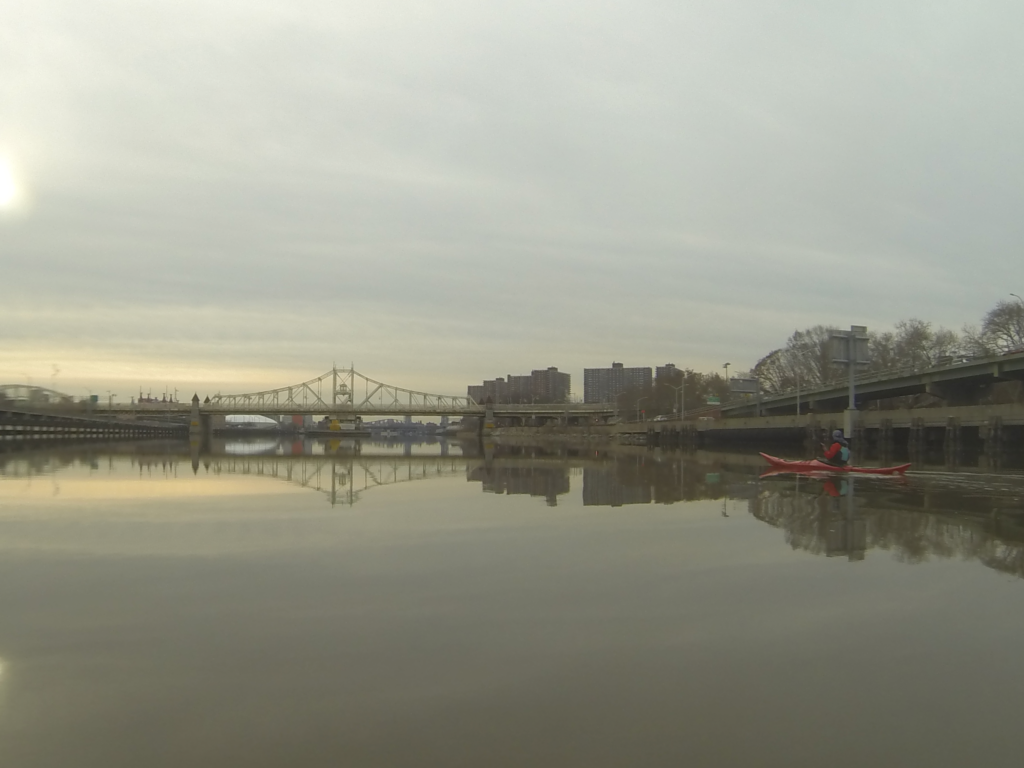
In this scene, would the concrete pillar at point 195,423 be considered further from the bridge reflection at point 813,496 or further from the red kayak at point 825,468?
the red kayak at point 825,468

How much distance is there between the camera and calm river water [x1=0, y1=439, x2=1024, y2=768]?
5.00 meters

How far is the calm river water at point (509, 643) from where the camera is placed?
500 centimetres

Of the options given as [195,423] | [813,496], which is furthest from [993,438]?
[195,423]

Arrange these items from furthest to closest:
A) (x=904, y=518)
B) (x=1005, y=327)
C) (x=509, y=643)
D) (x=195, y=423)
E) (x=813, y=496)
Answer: (x=195, y=423), (x=1005, y=327), (x=813, y=496), (x=904, y=518), (x=509, y=643)

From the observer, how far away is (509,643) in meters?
7.02

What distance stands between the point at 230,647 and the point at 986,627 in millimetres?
7186

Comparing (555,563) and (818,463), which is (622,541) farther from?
(818,463)

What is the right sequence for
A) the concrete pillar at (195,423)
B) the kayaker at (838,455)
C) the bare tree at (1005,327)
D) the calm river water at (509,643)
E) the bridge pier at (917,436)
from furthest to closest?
the concrete pillar at (195,423), the bare tree at (1005,327), the bridge pier at (917,436), the kayaker at (838,455), the calm river water at (509,643)

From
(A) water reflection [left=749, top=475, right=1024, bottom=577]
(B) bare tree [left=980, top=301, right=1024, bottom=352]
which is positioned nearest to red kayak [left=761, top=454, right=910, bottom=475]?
(A) water reflection [left=749, top=475, right=1024, bottom=577]

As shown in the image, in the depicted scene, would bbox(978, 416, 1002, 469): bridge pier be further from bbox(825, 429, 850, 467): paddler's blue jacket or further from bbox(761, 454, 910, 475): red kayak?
bbox(825, 429, 850, 467): paddler's blue jacket

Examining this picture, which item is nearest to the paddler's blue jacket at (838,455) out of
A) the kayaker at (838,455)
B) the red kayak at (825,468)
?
the kayaker at (838,455)

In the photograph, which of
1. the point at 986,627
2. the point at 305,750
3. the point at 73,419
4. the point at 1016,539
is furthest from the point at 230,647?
the point at 73,419

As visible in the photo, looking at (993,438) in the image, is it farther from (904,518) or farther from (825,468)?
(904,518)

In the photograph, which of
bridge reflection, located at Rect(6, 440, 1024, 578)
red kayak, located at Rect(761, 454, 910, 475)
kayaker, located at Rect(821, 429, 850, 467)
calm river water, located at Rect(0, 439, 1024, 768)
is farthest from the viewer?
kayaker, located at Rect(821, 429, 850, 467)
